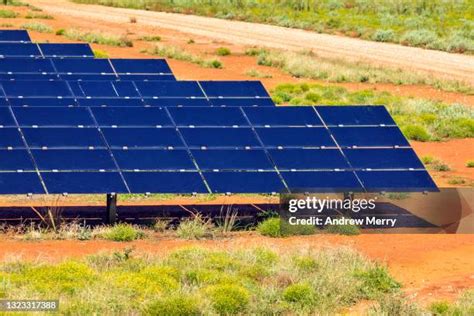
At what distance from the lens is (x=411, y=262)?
2242 cm

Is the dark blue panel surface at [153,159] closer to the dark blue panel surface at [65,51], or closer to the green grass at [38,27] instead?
the dark blue panel surface at [65,51]

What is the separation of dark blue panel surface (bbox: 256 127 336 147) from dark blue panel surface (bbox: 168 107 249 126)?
71 centimetres

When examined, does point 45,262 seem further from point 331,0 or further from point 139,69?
point 331,0

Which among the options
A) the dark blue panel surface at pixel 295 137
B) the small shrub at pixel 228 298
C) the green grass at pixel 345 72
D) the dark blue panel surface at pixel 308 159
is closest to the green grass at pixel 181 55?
the green grass at pixel 345 72

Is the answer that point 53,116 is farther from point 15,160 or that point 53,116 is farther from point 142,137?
point 15,160

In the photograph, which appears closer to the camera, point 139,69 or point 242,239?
point 242,239

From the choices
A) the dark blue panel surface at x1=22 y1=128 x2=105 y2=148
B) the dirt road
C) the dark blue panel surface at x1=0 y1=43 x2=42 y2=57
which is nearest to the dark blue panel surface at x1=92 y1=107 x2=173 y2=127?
the dark blue panel surface at x1=22 y1=128 x2=105 y2=148

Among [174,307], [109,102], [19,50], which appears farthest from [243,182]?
[19,50]

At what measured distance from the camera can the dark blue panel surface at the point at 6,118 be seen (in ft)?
84.0

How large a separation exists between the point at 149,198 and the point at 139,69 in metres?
11.3

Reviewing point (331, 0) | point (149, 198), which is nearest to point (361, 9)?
point (331, 0)

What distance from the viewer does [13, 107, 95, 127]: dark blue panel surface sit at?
26000 millimetres

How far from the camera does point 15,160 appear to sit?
24250 mm

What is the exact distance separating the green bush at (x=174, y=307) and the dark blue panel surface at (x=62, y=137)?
8.23m
